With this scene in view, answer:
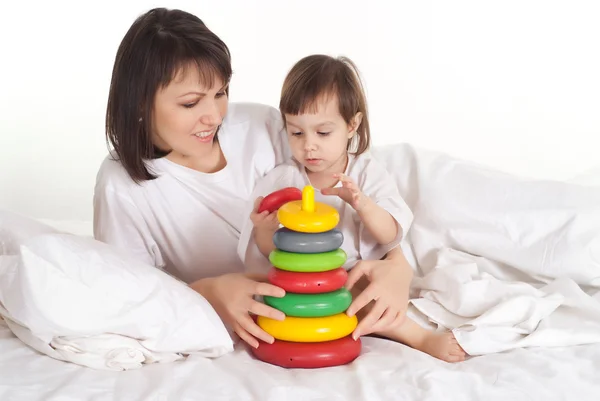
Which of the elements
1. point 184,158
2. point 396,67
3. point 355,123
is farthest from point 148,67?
point 396,67

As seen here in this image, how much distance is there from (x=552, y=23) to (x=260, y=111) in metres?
2.68

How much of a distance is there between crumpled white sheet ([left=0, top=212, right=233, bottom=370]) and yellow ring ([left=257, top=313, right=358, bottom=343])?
140 millimetres

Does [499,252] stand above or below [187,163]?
below

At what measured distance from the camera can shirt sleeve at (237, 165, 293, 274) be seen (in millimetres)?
2561

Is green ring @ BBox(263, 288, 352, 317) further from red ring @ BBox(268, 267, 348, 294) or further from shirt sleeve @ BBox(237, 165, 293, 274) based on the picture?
shirt sleeve @ BBox(237, 165, 293, 274)

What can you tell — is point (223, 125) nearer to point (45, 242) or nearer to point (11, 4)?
point (45, 242)

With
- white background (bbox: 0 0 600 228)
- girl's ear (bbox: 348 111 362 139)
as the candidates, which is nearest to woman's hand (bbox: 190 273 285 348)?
girl's ear (bbox: 348 111 362 139)

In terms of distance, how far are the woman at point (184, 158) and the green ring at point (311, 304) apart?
3.2 inches

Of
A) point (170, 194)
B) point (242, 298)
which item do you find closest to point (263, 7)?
point (170, 194)

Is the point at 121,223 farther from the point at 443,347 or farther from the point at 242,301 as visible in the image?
the point at 443,347

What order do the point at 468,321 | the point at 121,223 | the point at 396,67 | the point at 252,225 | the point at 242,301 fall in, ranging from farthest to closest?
the point at 396,67 < the point at 121,223 < the point at 252,225 < the point at 468,321 < the point at 242,301

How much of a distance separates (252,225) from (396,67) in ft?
8.39

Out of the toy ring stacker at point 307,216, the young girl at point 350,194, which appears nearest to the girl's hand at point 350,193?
the young girl at point 350,194

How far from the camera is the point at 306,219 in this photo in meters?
2.20
